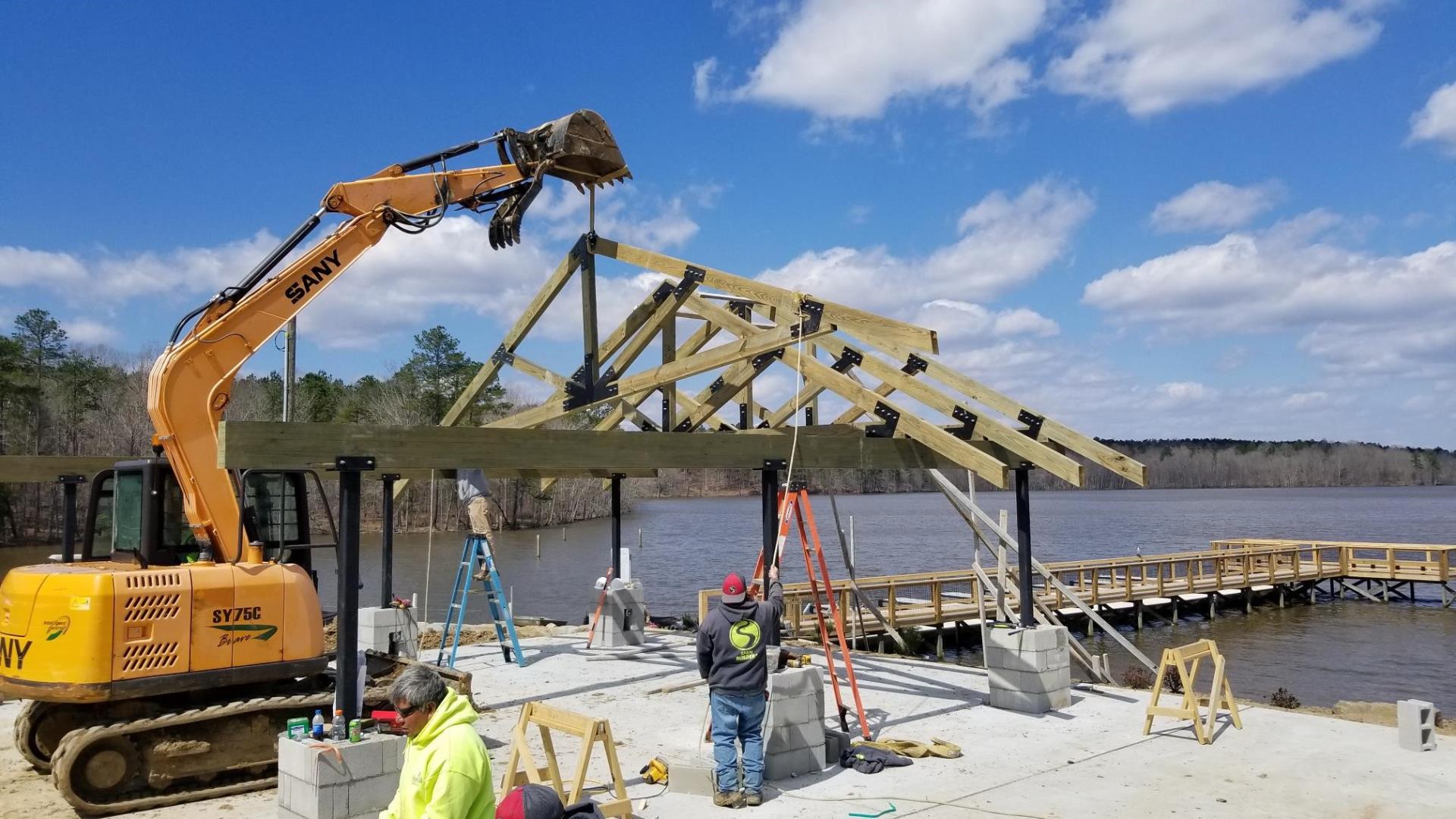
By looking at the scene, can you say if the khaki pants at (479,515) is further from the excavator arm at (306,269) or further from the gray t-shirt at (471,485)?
the excavator arm at (306,269)

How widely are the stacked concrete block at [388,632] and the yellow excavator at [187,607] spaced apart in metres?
3.53

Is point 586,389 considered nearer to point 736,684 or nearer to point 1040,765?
point 736,684

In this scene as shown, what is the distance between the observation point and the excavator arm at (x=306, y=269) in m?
8.36

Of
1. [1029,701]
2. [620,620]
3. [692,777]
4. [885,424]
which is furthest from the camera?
[620,620]

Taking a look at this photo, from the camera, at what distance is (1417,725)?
28.3ft

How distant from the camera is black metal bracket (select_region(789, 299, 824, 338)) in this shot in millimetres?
9602

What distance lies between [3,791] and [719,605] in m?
5.96

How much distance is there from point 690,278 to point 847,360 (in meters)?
2.01

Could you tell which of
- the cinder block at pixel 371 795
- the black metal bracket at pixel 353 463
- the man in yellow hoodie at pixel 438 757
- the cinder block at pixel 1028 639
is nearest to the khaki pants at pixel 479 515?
the black metal bracket at pixel 353 463

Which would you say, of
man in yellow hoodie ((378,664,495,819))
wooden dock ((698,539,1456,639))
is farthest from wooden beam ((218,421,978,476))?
wooden dock ((698,539,1456,639))

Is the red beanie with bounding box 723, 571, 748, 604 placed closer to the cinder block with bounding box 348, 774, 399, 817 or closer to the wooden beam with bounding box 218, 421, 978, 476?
the wooden beam with bounding box 218, 421, 978, 476

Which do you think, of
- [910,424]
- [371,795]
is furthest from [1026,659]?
[371,795]

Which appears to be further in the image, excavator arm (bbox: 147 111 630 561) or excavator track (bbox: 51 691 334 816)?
excavator arm (bbox: 147 111 630 561)

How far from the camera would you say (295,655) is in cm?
831
